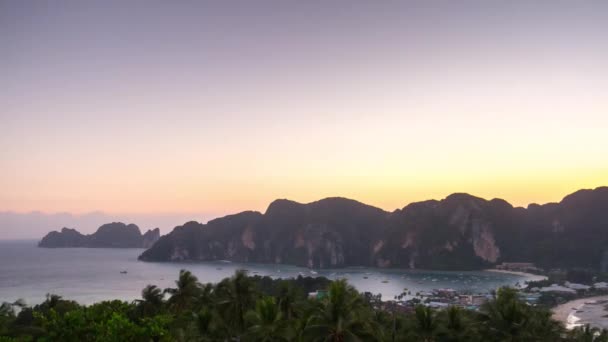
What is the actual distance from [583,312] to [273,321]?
398ft

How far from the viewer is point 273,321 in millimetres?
27047

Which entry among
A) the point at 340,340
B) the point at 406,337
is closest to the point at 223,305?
the point at 406,337

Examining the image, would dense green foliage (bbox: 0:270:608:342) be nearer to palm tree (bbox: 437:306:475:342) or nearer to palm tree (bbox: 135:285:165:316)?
palm tree (bbox: 437:306:475:342)

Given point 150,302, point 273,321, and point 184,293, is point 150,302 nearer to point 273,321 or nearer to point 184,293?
point 184,293

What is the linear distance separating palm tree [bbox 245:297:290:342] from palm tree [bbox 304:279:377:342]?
157 inches

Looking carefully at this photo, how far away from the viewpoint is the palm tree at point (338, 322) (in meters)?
22.4

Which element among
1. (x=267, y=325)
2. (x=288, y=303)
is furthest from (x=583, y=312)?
(x=267, y=325)

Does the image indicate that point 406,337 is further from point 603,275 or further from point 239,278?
point 603,275

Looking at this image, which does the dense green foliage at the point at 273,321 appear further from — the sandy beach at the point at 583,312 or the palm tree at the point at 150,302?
the sandy beach at the point at 583,312

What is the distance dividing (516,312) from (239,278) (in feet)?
76.3

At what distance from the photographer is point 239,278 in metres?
40.1

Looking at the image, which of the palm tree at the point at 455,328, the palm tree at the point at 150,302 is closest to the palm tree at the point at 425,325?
the palm tree at the point at 455,328

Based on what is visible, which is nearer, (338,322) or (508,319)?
(338,322)

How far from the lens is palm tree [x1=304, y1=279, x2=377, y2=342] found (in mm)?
22438
